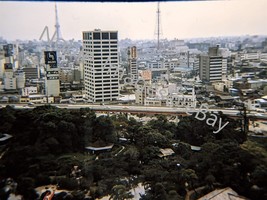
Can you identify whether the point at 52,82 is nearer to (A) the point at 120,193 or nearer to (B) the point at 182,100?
(B) the point at 182,100

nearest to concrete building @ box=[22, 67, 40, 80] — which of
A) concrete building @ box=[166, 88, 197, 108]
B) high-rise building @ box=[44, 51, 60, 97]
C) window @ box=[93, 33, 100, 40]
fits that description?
high-rise building @ box=[44, 51, 60, 97]

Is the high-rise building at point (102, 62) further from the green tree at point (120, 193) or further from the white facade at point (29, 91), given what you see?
the green tree at point (120, 193)

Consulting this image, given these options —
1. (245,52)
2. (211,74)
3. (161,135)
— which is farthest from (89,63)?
(245,52)

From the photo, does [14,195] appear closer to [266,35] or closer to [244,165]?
→ [244,165]

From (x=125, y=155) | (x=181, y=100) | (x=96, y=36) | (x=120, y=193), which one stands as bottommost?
(x=120, y=193)

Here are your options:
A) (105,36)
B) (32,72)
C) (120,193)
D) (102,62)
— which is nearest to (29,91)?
(32,72)

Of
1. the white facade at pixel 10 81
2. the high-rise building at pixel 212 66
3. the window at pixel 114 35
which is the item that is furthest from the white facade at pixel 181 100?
the white facade at pixel 10 81
